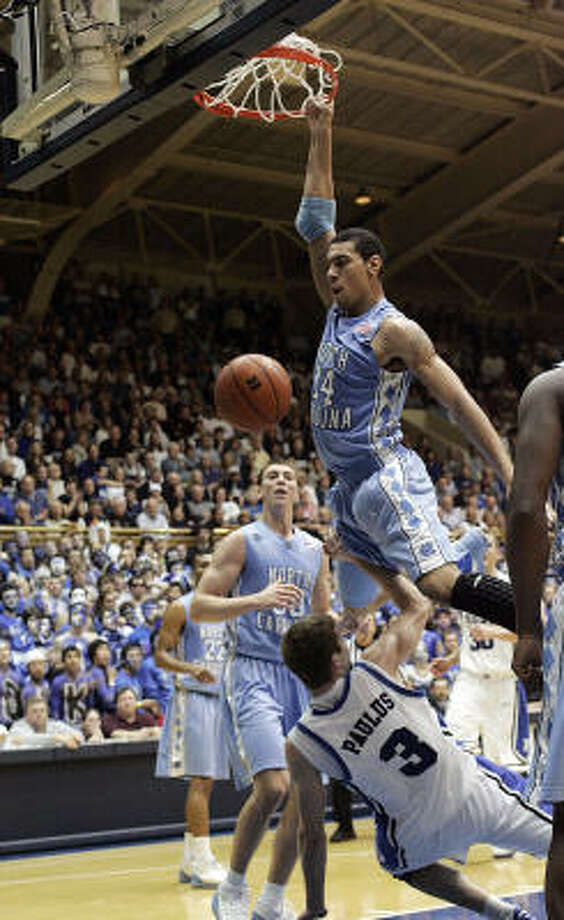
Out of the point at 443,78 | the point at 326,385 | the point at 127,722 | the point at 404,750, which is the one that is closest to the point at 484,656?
the point at 127,722

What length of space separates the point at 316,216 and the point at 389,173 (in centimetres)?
1860

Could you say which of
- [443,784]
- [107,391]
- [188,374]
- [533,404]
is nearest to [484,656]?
[443,784]

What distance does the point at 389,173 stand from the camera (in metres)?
23.9

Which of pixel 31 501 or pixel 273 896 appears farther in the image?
pixel 31 501

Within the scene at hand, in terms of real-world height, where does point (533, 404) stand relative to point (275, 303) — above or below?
below

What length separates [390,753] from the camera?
5324 mm

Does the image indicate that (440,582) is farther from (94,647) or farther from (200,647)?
(94,647)

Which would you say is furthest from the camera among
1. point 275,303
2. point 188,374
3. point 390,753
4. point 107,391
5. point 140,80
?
point 275,303

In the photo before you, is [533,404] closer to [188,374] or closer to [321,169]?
[321,169]

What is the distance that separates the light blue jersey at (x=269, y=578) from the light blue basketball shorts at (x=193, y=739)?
183cm

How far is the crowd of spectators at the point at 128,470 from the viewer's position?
1171cm

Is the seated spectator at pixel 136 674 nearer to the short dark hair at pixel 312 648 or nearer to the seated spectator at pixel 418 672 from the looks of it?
the seated spectator at pixel 418 672

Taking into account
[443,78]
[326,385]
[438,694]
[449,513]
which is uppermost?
[443,78]

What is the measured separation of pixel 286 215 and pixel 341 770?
20.8 m
